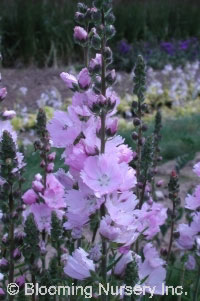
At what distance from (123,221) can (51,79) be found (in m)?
8.70

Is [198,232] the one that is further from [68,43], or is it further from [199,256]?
[68,43]

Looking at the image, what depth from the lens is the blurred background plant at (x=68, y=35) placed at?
425 inches

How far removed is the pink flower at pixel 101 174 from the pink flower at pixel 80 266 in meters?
0.16

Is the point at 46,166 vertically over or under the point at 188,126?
over

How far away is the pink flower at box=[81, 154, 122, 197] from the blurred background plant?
9.37m

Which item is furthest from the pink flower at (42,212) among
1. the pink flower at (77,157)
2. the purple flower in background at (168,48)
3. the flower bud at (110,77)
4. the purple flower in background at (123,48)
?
the purple flower in background at (168,48)

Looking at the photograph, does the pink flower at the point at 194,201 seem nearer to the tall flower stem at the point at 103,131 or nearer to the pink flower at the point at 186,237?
the pink flower at the point at 186,237

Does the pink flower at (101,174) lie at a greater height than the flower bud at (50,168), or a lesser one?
greater

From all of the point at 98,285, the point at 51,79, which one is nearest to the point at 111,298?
the point at 98,285

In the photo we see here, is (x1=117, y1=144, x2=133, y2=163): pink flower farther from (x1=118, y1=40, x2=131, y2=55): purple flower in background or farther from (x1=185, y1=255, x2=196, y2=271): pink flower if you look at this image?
(x1=118, y1=40, x2=131, y2=55): purple flower in background

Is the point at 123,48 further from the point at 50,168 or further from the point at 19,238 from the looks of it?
the point at 19,238

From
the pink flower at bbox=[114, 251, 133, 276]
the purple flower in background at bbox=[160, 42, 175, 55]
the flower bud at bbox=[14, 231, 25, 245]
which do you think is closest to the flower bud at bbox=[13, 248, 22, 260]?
the flower bud at bbox=[14, 231, 25, 245]

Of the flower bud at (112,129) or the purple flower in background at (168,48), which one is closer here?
the flower bud at (112,129)

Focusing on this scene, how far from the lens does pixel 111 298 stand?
139 cm
